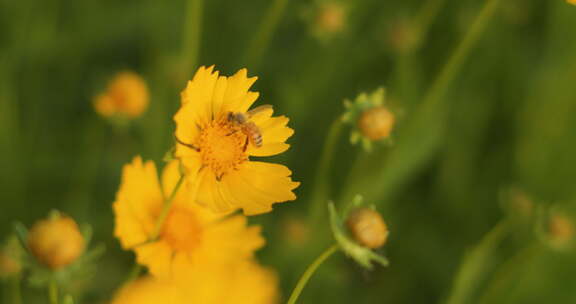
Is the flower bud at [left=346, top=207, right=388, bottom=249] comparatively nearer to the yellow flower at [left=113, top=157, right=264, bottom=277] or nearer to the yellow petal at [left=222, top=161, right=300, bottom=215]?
→ the yellow petal at [left=222, top=161, right=300, bottom=215]

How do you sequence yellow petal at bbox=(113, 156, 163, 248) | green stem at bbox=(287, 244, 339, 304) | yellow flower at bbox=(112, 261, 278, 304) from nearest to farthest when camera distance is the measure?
green stem at bbox=(287, 244, 339, 304), yellow flower at bbox=(112, 261, 278, 304), yellow petal at bbox=(113, 156, 163, 248)

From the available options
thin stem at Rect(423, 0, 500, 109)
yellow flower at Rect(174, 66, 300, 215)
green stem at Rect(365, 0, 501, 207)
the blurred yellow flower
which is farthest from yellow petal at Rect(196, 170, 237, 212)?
green stem at Rect(365, 0, 501, 207)

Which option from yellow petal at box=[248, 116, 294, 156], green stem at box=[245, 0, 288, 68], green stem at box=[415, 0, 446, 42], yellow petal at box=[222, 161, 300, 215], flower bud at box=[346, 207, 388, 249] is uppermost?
green stem at box=[415, 0, 446, 42]

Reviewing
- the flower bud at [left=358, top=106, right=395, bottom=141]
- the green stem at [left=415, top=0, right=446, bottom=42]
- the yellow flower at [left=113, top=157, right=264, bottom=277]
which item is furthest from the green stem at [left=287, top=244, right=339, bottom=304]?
the green stem at [left=415, top=0, right=446, bottom=42]

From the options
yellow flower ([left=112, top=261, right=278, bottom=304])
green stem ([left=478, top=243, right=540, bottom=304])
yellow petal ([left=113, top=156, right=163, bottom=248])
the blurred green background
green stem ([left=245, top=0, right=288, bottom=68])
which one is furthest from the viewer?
the blurred green background

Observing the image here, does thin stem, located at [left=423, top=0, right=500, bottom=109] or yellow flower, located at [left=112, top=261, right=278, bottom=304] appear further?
thin stem, located at [left=423, top=0, right=500, bottom=109]

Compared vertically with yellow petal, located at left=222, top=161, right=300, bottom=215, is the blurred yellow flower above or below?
above

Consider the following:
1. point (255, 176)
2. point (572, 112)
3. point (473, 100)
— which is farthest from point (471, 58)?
point (255, 176)
